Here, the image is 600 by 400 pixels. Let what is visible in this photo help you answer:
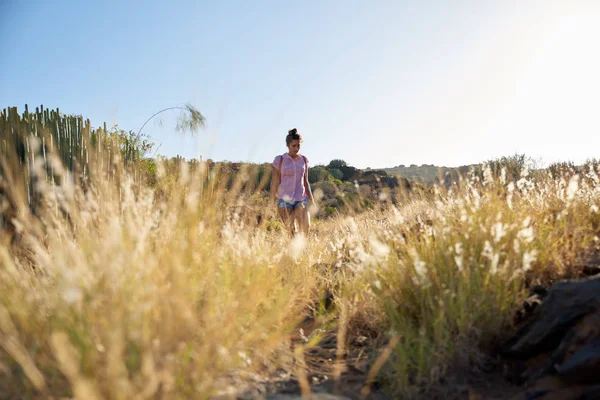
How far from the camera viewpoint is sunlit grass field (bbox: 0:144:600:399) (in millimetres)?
1734

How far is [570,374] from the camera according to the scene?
79.4 inches

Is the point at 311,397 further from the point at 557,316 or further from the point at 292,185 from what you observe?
the point at 292,185

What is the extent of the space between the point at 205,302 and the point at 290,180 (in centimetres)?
377

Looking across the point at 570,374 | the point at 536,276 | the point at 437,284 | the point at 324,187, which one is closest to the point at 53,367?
the point at 437,284

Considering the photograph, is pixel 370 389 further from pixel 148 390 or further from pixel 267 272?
pixel 148 390

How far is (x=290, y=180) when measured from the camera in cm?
621

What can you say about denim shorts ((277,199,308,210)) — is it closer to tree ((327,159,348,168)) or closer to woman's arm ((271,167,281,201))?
woman's arm ((271,167,281,201))

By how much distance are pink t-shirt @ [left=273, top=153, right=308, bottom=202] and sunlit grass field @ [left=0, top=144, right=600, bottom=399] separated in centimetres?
235

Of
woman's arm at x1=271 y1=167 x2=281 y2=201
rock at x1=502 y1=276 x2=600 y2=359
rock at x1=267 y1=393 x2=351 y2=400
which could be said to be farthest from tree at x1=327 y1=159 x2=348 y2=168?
rock at x1=267 y1=393 x2=351 y2=400

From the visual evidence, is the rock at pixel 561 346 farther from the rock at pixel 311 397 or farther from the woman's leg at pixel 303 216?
the woman's leg at pixel 303 216

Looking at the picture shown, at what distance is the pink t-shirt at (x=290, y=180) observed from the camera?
619 cm

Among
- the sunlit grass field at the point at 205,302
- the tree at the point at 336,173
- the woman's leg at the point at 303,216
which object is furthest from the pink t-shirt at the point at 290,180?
the tree at the point at 336,173

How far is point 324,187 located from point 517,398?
60.6 feet

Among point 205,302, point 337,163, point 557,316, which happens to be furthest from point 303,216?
point 337,163
